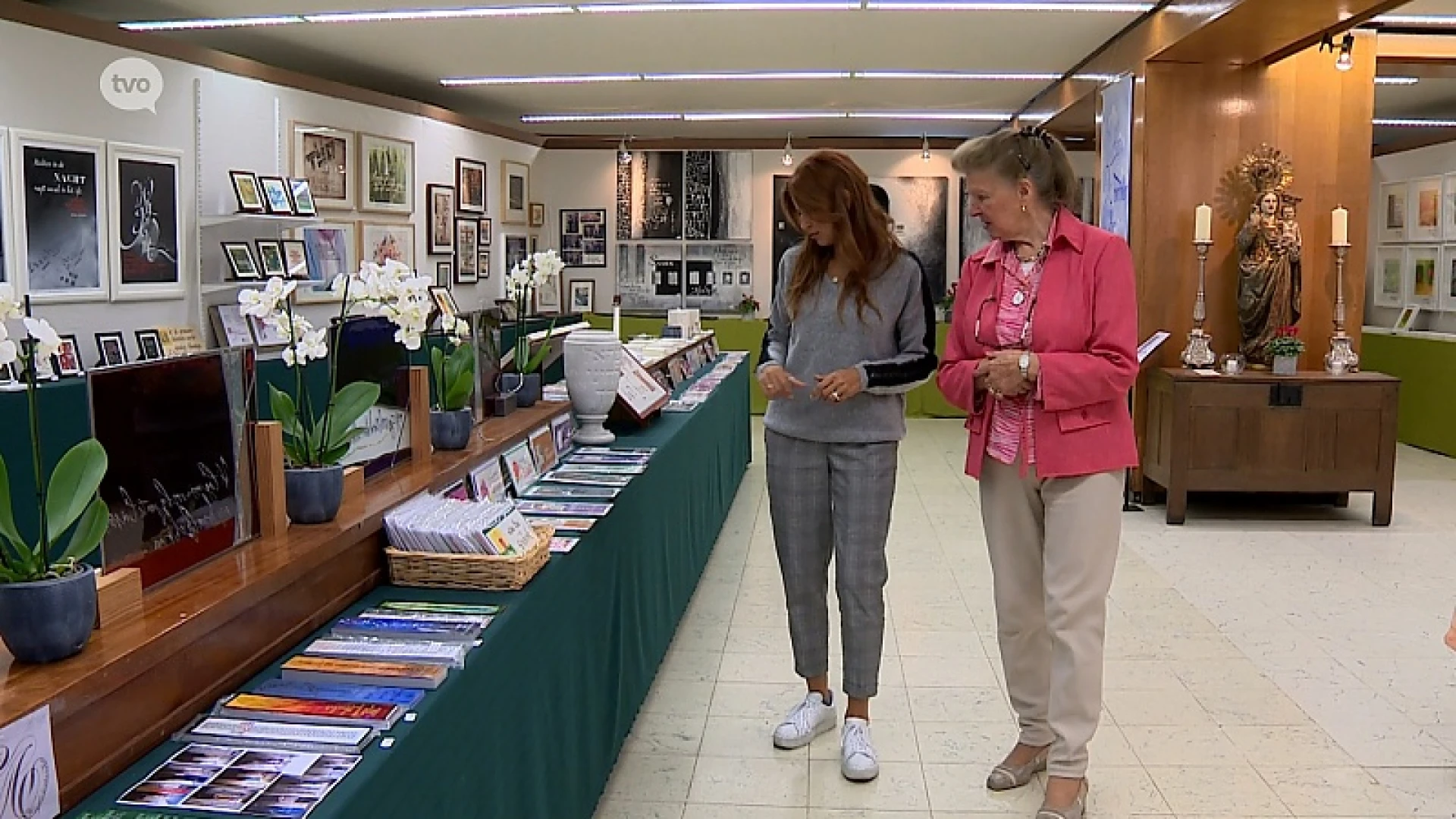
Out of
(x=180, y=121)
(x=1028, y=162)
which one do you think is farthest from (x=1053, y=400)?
(x=180, y=121)

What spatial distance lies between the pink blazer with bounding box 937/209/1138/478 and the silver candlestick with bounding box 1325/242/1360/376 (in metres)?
4.87

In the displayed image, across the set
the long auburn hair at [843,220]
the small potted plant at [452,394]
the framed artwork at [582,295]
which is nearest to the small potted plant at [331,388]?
the small potted plant at [452,394]

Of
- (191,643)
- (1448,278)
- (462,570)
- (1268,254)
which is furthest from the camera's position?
A: (1448,278)

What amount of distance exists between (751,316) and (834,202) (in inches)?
395

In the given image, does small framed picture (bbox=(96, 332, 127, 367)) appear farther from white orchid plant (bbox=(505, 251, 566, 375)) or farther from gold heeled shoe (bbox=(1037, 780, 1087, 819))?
gold heeled shoe (bbox=(1037, 780, 1087, 819))

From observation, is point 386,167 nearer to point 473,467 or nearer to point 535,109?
point 535,109

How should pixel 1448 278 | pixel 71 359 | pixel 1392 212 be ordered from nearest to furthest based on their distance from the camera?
1. pixel 71 359
2. pixel 1448 278
3. pixel 1392 212

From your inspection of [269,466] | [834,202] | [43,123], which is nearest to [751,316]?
[43,123]

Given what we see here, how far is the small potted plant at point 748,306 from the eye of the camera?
13.1m

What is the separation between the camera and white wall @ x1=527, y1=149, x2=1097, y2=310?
13.4m

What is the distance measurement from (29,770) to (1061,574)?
86.6 inches

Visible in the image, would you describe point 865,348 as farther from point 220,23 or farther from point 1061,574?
point 220,23

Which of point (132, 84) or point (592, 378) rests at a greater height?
point (132, 84)

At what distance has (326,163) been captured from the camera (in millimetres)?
8531
